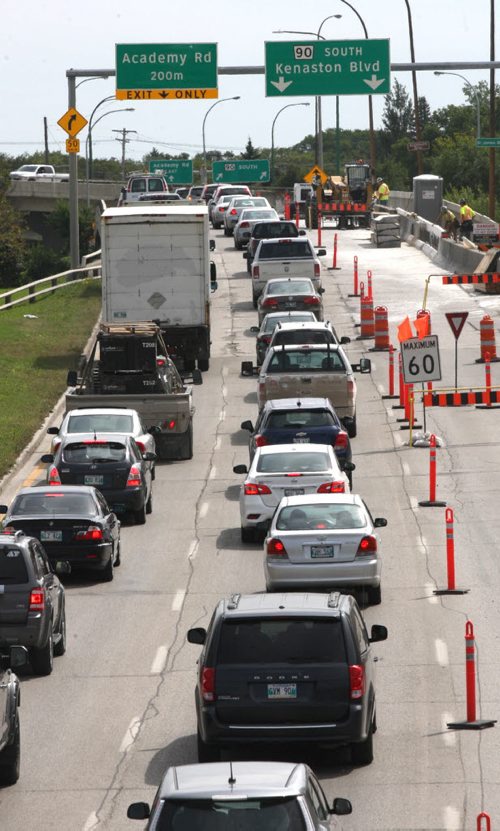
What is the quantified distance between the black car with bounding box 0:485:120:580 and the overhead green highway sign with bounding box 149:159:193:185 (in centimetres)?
11841

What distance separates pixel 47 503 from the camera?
22453 mm

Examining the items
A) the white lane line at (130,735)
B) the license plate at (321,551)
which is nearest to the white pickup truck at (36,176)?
the license plate at (321,551)

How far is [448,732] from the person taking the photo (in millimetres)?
14844

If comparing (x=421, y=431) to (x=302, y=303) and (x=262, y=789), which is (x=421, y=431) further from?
(x=262, y=789)

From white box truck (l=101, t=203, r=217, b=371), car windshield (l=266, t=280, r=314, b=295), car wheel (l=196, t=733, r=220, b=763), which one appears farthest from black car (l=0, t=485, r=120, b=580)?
car windshield (l=266, t=280, r=314, b=295)

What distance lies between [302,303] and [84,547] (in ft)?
72.5

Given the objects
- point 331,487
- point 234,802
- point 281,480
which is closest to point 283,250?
point 281,480

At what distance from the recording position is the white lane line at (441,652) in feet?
57.5

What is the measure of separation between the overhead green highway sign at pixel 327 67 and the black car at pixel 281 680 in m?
37.1

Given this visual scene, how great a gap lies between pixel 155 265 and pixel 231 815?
1216 inches

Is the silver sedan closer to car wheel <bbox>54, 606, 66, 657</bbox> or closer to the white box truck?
car wheel <bbox>54, 606, 66, 657</bbox>

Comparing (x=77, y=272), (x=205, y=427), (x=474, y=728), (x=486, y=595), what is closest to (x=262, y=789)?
(x=474, y=728)

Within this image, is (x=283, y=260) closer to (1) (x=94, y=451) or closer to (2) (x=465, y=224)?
(2) (x=465, y=224)

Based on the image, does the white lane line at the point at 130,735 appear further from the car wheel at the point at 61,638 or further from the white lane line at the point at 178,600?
the white lane line at the point at 178,600
